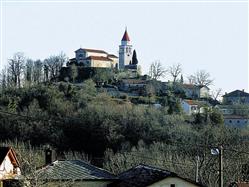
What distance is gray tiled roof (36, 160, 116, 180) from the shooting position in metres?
34.7

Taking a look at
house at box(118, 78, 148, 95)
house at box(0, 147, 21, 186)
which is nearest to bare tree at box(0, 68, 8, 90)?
house at box(118, 78, 148, 95)

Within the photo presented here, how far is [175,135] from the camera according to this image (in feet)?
258

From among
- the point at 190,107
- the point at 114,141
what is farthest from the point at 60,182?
the point at 190,107

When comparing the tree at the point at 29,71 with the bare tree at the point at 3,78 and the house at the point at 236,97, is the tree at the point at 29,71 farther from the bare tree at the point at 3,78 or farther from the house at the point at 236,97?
the house at the point at 236,97

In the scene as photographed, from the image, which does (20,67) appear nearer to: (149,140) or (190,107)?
(190,107)

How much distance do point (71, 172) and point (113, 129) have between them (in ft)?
151

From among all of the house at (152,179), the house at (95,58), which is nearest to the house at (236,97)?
the house at (95,58)

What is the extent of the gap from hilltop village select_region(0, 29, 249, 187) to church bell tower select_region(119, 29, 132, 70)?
33.5 ft

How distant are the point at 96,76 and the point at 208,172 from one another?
8368cm

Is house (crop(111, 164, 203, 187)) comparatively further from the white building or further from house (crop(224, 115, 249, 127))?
house (crop(224, 115, 249, 127))

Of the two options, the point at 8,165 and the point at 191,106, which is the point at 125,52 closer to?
the point at 191,106

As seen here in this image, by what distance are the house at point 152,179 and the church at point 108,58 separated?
10044cm

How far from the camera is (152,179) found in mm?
33719

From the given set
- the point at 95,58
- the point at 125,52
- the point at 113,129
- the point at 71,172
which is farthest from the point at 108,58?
the point at 71,172
